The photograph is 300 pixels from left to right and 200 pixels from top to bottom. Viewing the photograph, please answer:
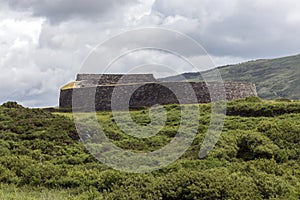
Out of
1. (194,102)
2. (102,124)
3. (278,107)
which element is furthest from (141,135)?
(194,102)

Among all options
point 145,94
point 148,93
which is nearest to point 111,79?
point 145,94

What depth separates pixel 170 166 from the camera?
46.5ft

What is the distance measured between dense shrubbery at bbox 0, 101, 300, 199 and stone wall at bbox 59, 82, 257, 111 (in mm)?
6204

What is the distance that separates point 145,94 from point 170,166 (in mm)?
19787

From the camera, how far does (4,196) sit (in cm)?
999

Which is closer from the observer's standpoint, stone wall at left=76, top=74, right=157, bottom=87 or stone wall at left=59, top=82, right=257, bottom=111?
stone wall at left=59, top=82, right=257, bottom=111

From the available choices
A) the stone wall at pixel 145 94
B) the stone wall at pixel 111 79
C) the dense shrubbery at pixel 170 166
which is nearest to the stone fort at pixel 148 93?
the stone wall at pixel 145 94

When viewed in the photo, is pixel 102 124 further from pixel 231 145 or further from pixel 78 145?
pixel 231 145

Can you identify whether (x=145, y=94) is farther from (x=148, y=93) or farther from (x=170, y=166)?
(x=170, y=166)

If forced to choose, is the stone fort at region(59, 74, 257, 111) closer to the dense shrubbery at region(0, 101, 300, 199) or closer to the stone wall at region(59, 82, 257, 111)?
the stone wall at region(59, 82, 257, 111)

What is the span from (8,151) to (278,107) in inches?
570

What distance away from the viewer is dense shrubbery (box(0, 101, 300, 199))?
10.0 meters

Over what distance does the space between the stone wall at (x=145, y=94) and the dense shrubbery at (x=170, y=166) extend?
6.20 metres

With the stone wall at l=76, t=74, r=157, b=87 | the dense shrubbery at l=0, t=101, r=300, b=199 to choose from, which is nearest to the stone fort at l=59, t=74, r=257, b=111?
the stone wall at l=76, t=74, r=157, b=87
